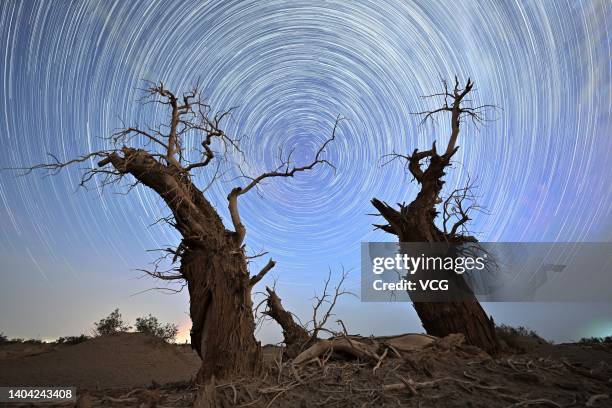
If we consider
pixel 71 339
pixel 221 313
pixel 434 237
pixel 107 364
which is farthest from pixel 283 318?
pixel 71 339

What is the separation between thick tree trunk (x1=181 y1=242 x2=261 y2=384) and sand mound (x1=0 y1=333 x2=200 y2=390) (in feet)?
32.6

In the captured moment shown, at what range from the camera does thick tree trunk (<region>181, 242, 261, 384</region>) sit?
7668 mm

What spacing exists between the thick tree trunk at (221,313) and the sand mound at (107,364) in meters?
9.93

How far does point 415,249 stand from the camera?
12.5 meters

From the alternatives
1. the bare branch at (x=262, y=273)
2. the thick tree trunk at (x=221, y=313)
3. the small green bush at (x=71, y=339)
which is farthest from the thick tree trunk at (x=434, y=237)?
the small green bush at (x=71, y=339)

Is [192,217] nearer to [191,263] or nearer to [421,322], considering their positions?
[191,263]

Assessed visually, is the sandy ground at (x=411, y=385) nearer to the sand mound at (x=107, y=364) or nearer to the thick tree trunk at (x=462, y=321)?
the thick tree trunk at (x=462, y=321)

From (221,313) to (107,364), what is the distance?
14410 millimetres

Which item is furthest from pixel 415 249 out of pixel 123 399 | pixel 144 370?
pixel 144 370

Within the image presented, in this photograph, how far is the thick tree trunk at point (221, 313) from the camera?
767 cm

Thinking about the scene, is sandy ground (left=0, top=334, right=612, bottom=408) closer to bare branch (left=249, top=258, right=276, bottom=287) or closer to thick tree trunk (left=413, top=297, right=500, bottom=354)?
bare branch (left=249, top=258, right=276, bottom=287)

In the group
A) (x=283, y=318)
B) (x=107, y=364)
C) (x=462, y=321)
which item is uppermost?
(x=283, y=318)

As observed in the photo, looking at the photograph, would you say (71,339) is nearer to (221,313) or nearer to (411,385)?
(221,313)

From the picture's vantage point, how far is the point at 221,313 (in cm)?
808
